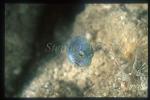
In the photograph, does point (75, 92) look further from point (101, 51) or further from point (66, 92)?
point (101, 51)

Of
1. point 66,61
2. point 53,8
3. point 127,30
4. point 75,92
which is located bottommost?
point 75,92

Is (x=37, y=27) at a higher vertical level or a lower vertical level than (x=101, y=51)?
higher
